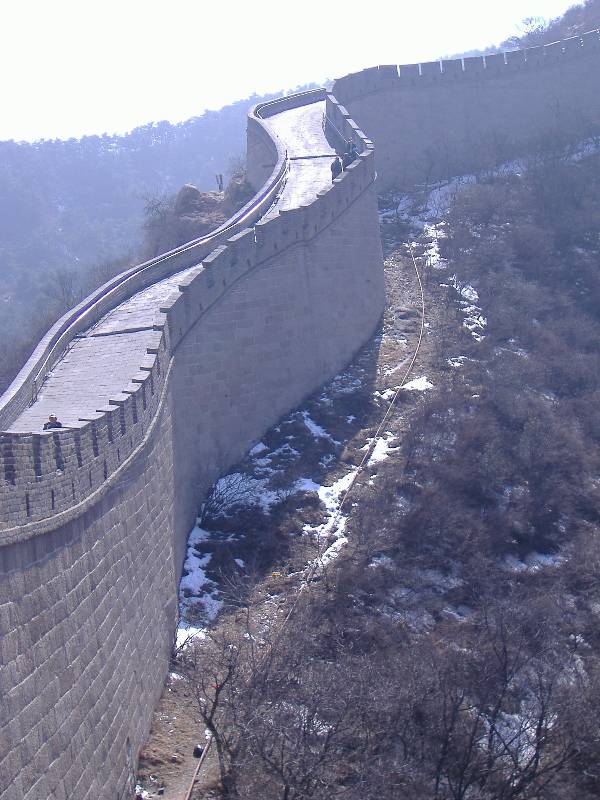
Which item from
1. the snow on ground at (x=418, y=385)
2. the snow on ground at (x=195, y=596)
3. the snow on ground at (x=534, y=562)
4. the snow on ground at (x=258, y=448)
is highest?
the snow on ground at (x=418, y=385)

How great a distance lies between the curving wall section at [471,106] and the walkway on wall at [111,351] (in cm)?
491

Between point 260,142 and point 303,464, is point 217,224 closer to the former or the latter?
point 260,142

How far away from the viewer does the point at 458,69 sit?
31.6 meters

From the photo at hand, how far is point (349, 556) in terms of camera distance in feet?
49.0

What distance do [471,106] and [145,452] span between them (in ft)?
71.9

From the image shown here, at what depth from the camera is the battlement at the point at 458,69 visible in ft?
98.8

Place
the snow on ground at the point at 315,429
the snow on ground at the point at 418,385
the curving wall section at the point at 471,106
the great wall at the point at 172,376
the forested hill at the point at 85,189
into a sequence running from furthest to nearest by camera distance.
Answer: the forested hill at the point at 85,189, the curving wall section at the point at 471,106, the snow on ground at the point at 418,385, the snow on ground at the point at 315,429, the great wall at the point at 172,376

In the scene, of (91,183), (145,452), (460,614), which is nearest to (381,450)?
(460,614)

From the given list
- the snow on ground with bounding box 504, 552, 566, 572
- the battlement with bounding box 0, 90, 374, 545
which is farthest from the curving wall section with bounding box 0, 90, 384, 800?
the snow on ground with bounding box 504, 552, 566, 572

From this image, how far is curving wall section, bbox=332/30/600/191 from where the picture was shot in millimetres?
30266

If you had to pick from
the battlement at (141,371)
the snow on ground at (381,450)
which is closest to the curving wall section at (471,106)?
the battlement at (141,371)

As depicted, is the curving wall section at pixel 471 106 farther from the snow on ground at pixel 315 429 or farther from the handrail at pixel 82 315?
the snow on ground at pixel 315 429

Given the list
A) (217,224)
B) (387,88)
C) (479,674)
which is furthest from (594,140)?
(479,674)

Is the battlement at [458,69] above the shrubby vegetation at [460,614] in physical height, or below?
above
